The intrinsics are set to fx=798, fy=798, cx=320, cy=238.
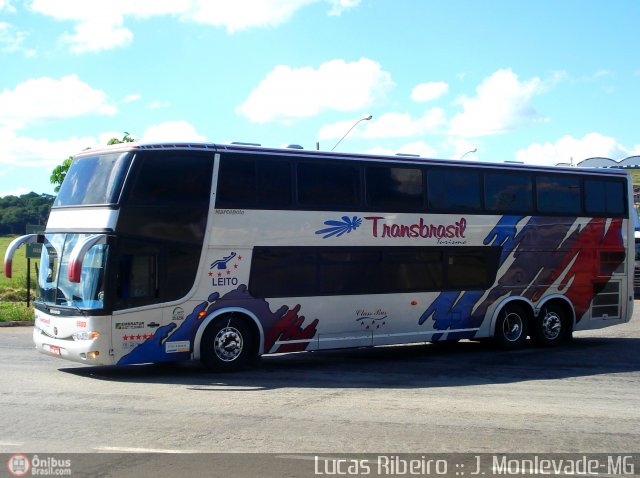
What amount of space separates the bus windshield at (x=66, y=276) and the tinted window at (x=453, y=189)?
6.86 meters

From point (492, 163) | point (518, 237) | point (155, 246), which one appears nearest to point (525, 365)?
point (518, 237)

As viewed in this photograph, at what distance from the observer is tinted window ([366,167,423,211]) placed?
15.4 meters

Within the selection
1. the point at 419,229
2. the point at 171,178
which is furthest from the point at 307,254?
the point at 171,178

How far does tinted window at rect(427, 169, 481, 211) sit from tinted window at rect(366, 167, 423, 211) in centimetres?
32

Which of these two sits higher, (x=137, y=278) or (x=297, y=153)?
(x=297, y=153)

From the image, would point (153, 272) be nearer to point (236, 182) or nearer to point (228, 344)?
point (228, 344)

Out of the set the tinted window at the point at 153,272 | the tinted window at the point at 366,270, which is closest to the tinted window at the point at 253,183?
the tinted window at the point at 366,270

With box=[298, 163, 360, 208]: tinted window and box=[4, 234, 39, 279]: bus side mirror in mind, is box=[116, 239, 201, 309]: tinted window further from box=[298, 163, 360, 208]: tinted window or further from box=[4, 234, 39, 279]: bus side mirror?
box=[298, 163, 360, 208]: tinted window

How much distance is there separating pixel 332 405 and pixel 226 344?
3.53m

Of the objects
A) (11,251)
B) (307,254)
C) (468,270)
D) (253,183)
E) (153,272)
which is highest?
(253,183)

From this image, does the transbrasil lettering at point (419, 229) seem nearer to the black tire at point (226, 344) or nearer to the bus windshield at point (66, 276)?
the black tire at point (226, 344)

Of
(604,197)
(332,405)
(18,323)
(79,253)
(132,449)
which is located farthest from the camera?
(18,323)

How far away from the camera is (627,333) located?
21.4m

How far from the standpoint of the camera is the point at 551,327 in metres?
18.1
